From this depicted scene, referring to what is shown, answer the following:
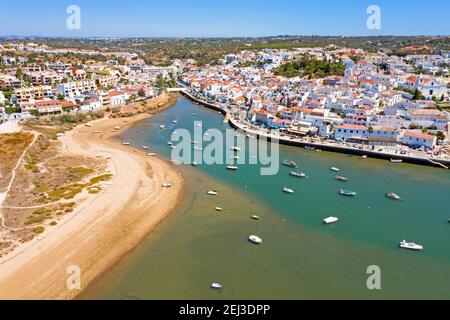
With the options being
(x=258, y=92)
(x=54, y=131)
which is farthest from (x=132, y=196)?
(x=258, y=92)

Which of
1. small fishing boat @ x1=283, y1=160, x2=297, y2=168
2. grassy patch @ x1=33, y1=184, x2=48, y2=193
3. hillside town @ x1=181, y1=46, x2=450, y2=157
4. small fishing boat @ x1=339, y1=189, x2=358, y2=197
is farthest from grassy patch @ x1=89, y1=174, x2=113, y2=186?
hillside town @ x1=181, y1=46, x2=450, y2=157

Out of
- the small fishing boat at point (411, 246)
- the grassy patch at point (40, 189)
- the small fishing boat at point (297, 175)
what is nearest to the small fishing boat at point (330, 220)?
the small fishing boat at point (411, 246)

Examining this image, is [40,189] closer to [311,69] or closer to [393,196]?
[393,196]

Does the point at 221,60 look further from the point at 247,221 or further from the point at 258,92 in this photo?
the point at 247,221

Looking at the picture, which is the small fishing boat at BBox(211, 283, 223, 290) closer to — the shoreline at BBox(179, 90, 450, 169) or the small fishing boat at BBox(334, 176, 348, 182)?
the small fishing boat at BBox(334, 176, 348, 182)

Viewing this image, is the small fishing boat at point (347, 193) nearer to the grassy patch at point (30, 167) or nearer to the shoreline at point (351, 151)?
the shoreline at point (351, 151)

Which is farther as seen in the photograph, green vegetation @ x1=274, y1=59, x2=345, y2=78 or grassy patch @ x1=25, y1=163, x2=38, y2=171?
green vegetation @ x1=274, y1=59, x2=345, y2=78
